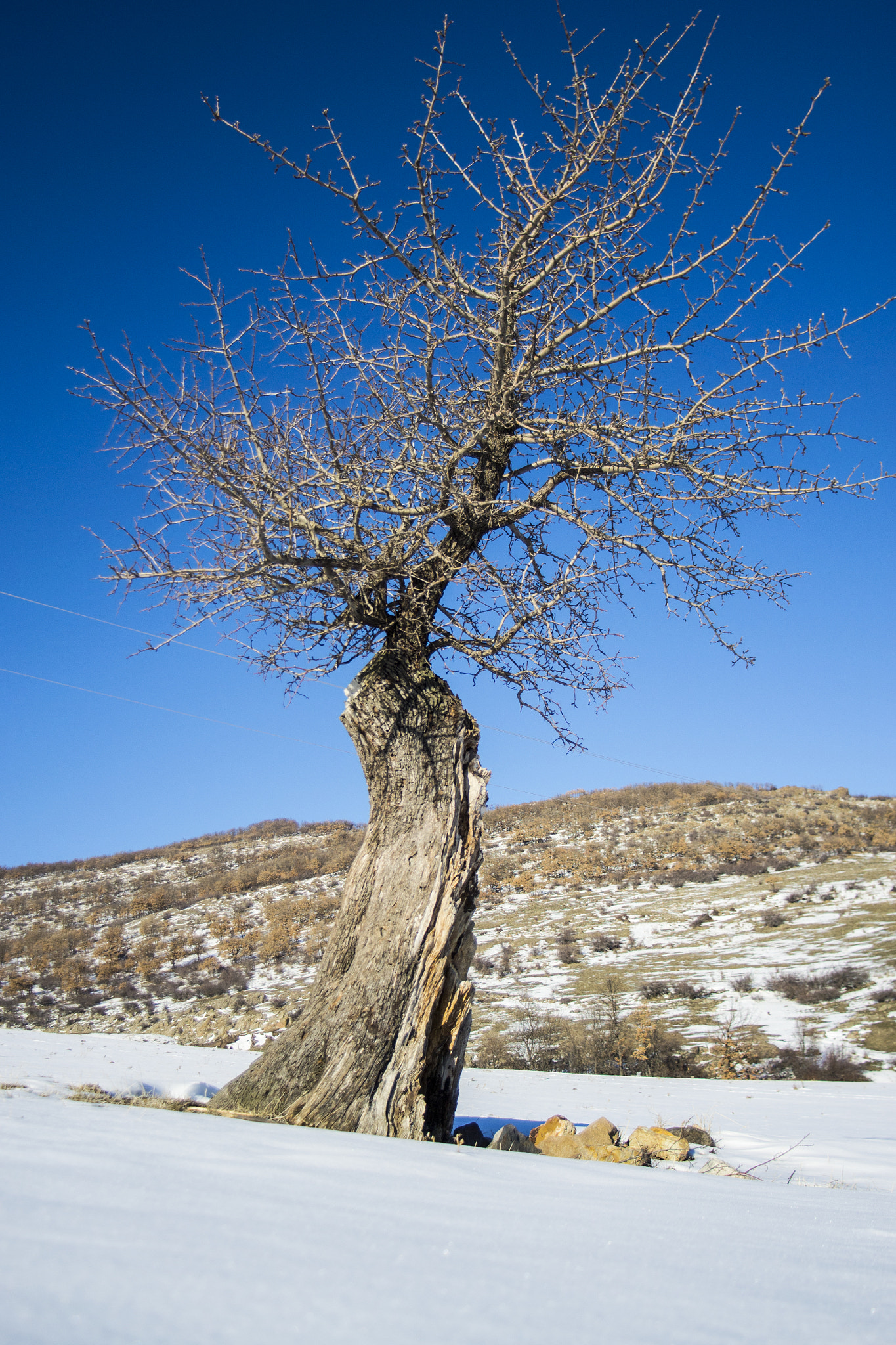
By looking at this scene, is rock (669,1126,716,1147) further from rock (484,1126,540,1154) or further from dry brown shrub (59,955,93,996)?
dry brown shrub (59,955,93,996)

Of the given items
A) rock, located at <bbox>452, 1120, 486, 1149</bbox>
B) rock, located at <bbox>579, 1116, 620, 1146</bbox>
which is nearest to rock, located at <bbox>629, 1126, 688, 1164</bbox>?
rock, located at <bbox>579, 1116, 620, 1146</bbox>

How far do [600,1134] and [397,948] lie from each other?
6.22 ft

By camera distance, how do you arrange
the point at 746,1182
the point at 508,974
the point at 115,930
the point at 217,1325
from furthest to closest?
the point at 115,930 → the point at 508,974 → the point at 746,1182 → the point at 217,1325

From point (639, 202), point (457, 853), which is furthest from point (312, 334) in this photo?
point (457, 853)

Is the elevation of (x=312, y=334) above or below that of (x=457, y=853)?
above

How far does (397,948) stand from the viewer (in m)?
4.44

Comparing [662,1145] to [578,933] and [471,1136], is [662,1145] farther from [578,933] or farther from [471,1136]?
[578,933]

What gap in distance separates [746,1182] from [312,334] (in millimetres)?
5157

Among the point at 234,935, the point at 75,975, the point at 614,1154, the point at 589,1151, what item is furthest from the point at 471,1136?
the point at 234,935

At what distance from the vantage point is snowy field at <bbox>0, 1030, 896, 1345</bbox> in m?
0.82

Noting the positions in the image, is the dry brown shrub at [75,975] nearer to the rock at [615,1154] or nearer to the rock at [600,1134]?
the rock at [600,1134]

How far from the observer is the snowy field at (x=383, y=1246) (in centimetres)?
82

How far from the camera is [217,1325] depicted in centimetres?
77

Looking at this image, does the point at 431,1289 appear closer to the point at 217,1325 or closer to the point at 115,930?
the point at 217,1325
